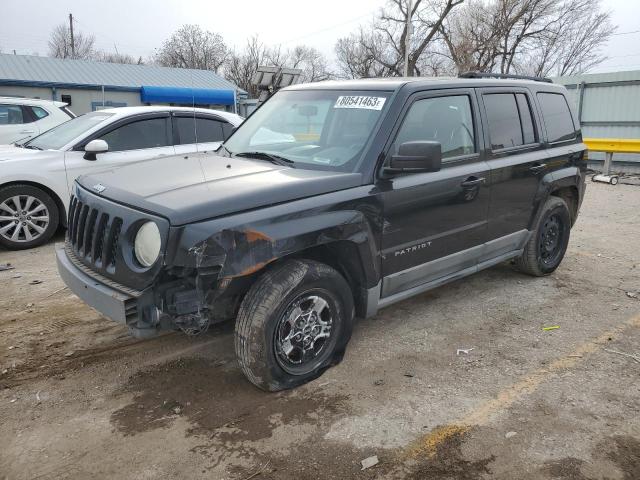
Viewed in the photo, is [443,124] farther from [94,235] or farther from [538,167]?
[94,235]

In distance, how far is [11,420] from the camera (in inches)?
119

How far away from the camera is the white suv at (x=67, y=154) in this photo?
627 centimetres

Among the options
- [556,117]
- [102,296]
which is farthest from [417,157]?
[556,117]

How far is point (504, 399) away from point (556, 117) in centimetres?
330

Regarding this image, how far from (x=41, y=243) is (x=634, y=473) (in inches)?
254

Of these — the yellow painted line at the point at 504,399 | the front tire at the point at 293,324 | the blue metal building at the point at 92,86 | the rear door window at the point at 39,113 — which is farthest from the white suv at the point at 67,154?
the blue metal building at the point at 92,86

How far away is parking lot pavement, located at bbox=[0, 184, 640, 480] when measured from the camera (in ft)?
8.80

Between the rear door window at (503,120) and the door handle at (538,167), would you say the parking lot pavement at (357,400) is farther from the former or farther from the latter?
the rear door window at (503,120)

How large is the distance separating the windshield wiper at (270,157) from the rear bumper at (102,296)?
1.45 metres

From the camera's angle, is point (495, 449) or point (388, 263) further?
point (388, 263)

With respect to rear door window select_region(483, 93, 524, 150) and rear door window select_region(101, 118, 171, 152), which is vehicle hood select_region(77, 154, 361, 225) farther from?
rear door window select_region(101, 118, 171, 152)

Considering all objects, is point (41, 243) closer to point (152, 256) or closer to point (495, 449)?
point (152, 256)

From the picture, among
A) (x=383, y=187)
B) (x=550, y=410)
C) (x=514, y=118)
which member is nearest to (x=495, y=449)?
(x=550, y=410)

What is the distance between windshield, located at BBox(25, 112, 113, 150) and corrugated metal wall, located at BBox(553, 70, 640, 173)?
525 inches
